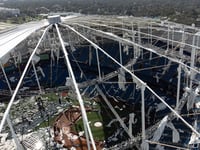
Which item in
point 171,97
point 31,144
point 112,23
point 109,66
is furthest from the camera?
point 109,66

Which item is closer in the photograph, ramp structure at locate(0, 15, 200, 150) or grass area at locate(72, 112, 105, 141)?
ramp structure at locate(0, 15, 200, 150)

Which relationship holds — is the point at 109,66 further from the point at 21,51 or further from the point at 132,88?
the point at 21,51

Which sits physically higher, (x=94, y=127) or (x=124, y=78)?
(x=124, y=78)

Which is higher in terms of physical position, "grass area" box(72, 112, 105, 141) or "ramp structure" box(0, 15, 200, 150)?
"ramp structure" box(0, 15, 200, 150)

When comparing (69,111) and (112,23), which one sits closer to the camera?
(69,111)

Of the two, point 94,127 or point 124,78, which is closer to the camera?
point 94,127

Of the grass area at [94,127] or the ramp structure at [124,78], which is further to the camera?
the grass area at [94,127]

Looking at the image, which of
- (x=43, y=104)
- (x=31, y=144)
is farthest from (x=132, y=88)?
(x=31, y=144)

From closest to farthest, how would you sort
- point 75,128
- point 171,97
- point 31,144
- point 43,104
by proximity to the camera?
point 31,144 < point 75,128 < point 171,97 < point 43,104

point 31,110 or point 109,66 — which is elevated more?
point 109,66

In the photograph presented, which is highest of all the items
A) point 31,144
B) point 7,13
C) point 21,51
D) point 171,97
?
point 7,13

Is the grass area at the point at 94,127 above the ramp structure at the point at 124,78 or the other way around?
the other way around
